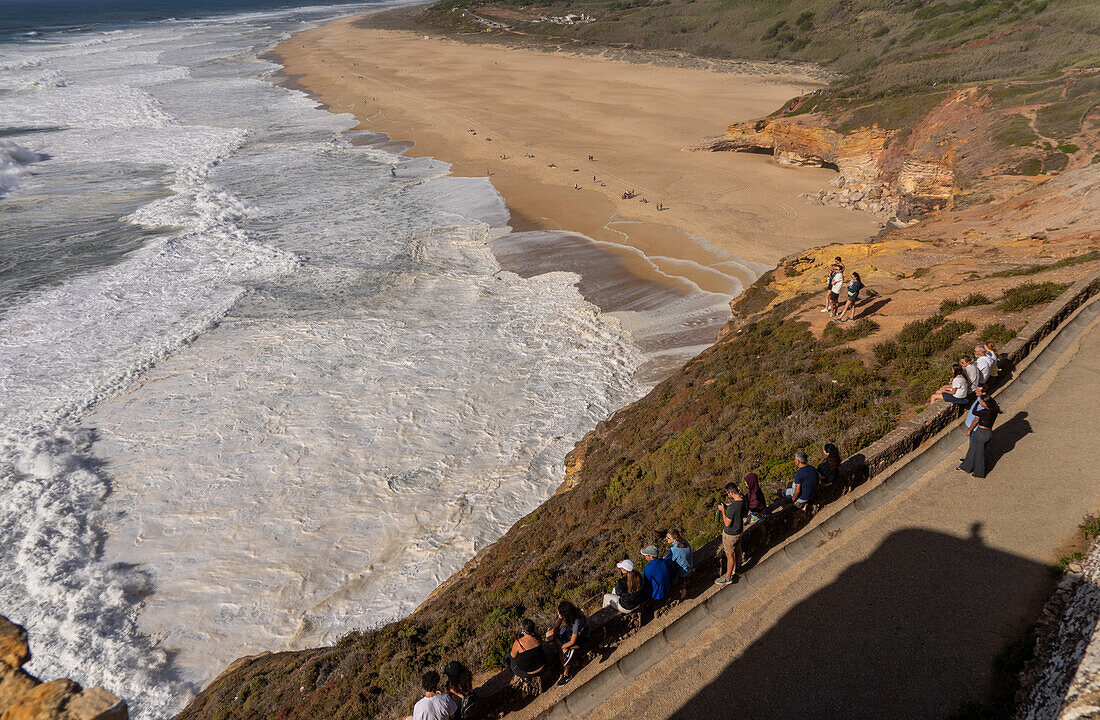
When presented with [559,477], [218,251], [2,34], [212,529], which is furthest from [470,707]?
[2,34]

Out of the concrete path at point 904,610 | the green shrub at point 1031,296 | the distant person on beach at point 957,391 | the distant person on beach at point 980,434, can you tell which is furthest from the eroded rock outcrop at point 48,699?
the green shrub at point 1031,296

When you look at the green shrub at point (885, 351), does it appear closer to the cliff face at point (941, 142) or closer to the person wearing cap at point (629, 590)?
the person wearing cap at point (629, 590)

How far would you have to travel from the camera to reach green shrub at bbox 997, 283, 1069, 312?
1120 cm

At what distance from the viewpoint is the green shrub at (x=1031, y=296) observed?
36.7ft

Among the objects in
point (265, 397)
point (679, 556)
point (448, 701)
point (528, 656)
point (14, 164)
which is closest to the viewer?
point (448, 701)

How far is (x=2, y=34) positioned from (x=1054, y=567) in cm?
14388

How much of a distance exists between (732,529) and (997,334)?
741cm

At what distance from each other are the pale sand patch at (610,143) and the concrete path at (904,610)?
13.9 m

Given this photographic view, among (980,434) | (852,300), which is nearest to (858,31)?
(852,300)

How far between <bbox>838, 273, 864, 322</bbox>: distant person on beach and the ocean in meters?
5.39

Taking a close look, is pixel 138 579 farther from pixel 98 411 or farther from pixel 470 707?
pixel 470 707

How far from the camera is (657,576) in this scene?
6.62 meters

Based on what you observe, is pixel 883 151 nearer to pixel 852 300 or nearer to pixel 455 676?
pixel 852 300

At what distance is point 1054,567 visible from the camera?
21.2 ft
